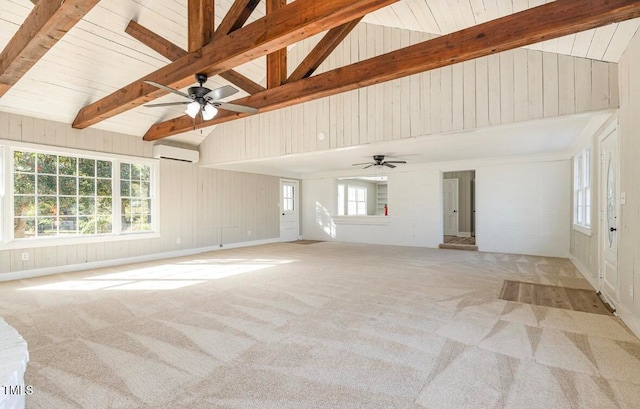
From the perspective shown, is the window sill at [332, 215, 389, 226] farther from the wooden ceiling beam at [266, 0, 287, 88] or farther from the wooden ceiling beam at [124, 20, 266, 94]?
the wooden ceiling beam at [124, 20, 266, 94]

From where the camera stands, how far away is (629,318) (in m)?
2.91

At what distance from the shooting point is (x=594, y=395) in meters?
1.88

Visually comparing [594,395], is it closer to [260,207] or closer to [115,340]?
[115,340]

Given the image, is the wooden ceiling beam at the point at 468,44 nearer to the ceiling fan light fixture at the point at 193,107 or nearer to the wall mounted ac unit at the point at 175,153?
the ceiling fan light fixture at the point at 193,107

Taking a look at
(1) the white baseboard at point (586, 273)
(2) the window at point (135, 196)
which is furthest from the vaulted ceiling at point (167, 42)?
(1) the white baseboard at point (586, 273)

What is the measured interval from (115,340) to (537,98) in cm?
523

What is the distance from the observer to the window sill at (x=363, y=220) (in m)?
9.01

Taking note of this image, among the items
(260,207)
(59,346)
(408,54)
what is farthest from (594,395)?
(260,207)

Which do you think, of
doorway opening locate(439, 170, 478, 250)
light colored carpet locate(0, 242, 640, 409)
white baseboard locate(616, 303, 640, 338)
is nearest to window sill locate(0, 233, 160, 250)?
light colored carpet locate(0, 242, 640, 409)

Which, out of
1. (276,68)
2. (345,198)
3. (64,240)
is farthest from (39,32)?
(345,198)

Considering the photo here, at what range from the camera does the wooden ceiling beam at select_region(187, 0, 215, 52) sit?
10.8ft

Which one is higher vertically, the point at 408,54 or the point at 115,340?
the point at 408,54

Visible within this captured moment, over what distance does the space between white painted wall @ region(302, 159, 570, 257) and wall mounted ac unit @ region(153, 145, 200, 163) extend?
15.2ft

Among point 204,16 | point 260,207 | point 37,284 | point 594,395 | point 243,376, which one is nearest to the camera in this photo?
point 594,395
